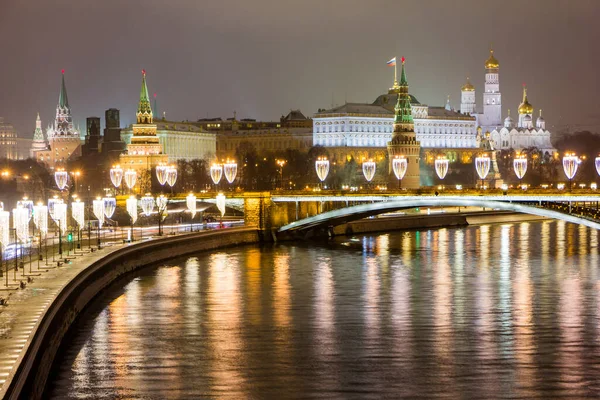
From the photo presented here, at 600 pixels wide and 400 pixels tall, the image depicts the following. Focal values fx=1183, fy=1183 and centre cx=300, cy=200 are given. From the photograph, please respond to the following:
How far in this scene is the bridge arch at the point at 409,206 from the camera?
3906 cm

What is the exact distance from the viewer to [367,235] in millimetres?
50500

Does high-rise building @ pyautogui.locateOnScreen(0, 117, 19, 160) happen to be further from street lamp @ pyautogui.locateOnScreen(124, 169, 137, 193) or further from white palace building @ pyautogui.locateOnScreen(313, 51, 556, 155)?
street lamp @ pyautogui.locateOnScreen(124, 169, 137, 193)

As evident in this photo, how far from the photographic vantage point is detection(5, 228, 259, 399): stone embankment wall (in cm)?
1736

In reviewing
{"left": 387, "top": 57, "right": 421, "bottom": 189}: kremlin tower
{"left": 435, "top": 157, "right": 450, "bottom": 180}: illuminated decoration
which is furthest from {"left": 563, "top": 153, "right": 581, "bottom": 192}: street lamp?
{"left": 387, "top": 57, "right": 421, "bottom": 189}: kremlin tower

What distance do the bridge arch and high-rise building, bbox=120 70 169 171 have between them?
1285 inches

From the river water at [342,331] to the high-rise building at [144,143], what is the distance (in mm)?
41272

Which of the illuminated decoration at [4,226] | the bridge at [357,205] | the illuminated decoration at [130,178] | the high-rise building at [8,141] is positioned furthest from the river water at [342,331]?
the high-rise building at [8,141]

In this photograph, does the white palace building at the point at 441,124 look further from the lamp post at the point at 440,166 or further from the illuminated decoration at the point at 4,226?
the illuminated decoration at the point at 4,226

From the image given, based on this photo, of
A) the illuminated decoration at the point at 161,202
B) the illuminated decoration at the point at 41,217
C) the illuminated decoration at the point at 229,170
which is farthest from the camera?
the illuminated decoration at the point at 229,170

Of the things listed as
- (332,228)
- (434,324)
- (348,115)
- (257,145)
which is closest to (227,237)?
(332,228)

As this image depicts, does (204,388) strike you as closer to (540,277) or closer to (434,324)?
(434,324)

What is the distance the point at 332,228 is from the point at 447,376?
97.4 feet

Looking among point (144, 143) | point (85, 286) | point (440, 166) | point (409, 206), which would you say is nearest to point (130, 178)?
point (409, 206)

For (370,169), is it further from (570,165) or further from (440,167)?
(570,165)
